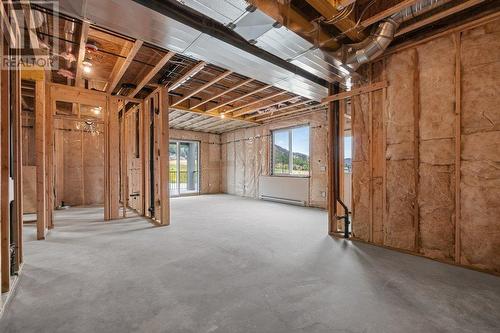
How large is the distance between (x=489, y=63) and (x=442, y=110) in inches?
21.7

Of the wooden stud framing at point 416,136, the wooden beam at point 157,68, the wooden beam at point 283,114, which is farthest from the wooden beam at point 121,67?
the wooden beam at point 283,114

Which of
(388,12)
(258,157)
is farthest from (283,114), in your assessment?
(388,12)

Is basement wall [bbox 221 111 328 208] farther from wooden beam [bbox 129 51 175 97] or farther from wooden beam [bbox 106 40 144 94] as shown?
wooden beam [bbox 106 40 144 94]

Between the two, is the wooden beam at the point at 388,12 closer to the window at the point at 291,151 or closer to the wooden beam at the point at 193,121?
the window at the point at 291,151

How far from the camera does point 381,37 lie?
2.37 m

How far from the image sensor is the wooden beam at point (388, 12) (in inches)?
80.8

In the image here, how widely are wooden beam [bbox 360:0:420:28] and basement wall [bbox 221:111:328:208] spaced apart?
3615mm

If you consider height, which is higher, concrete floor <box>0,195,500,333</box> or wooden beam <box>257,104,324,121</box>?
wooden beam <box>257,104,324,121</box>

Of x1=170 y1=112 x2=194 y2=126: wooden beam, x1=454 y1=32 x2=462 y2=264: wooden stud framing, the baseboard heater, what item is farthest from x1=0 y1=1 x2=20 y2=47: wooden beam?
the baseboard heater

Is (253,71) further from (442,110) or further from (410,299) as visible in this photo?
(410,299)

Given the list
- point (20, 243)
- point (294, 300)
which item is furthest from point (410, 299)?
point (20, 243)

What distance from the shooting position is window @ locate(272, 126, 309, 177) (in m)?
6.70

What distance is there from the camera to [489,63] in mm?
2320

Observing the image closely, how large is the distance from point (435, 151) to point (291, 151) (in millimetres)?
4494
